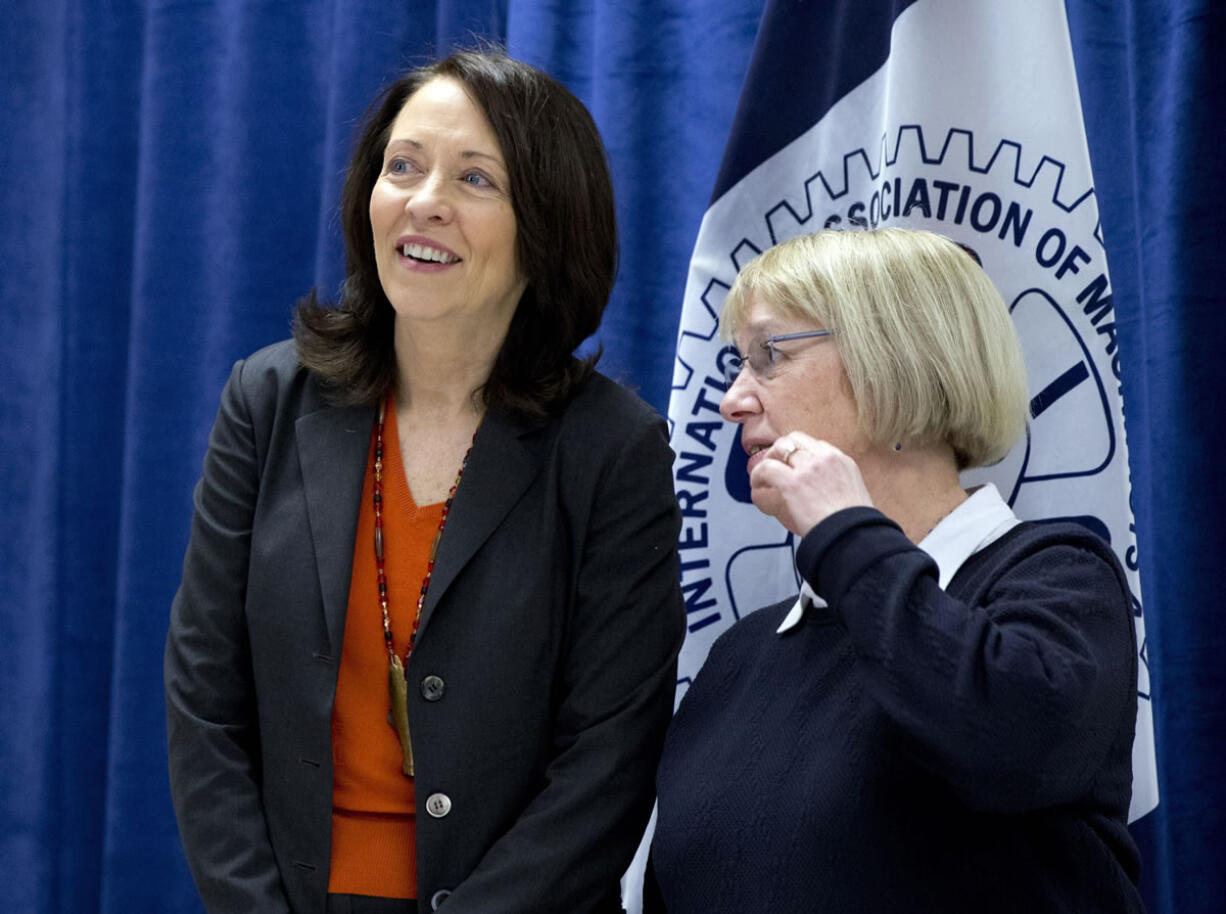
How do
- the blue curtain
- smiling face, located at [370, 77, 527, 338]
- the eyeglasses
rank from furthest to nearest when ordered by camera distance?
1. the blue curtain
2. smiling face, located at [370, 77, 527, 338]
3. the eyeglasses

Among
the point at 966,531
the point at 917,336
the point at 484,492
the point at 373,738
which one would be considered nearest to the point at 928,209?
the point at 917,336

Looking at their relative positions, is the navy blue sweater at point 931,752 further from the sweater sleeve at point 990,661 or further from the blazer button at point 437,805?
the blazer button at point 437,805

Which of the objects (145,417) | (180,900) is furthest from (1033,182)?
(180,900)

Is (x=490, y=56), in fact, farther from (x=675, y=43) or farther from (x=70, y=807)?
(x=70, y=807)

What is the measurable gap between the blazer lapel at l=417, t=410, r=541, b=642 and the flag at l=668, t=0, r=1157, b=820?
0.49m

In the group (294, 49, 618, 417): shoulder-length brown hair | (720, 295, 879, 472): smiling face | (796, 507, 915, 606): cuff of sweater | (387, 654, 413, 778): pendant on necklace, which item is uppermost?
(294, 49, 618, 417): shoulder-length brown hair

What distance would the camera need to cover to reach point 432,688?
1.50m

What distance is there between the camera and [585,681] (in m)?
→ 1.53

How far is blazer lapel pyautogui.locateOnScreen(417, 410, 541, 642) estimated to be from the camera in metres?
1.52

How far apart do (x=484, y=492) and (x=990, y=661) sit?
64 cm

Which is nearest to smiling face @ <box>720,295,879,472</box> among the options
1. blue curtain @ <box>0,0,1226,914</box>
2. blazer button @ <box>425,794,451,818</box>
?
blazer button @ <box>425,794,451,818</box>

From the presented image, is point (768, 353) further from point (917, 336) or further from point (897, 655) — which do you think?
point (897, 655)

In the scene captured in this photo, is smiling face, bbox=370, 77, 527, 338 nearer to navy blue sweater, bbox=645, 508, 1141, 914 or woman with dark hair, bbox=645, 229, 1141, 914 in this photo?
woman with dark hair, bbox=645, 229, 1141, 914

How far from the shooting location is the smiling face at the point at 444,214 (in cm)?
159
